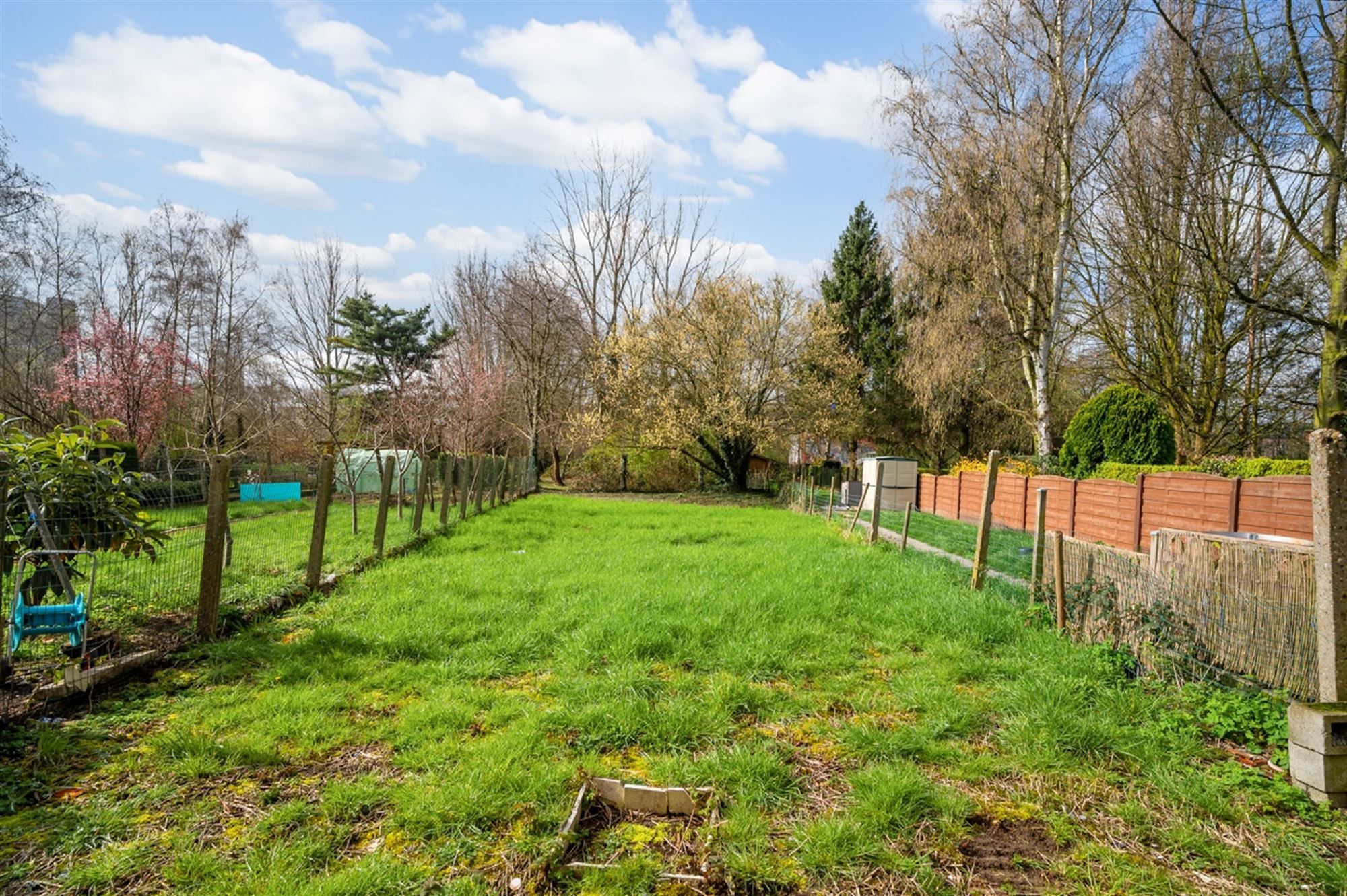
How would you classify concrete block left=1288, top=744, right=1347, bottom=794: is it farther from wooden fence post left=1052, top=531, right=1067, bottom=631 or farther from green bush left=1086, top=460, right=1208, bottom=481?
green bush left=1086, top=460, right=1208, bottom=481

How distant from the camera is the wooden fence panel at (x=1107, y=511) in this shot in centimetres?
1158

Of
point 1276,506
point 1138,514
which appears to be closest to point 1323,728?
point 1276,506

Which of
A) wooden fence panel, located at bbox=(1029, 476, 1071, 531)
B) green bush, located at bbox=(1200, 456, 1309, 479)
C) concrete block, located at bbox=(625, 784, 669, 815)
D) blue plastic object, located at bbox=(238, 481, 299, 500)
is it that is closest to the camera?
concrete block, located at bbox=(625, 784, 669, 815)

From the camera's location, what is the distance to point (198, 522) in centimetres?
667

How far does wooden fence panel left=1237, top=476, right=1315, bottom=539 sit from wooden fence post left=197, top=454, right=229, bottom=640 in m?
12.0

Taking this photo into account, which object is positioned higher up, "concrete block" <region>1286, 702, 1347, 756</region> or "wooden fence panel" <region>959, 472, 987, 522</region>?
"wooden fence panel" <region>959, 472, 987, 522</region>

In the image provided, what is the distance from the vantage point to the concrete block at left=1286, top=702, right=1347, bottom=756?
3.17 metres

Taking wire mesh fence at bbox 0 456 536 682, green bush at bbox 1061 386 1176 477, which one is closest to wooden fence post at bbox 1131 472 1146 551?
green bush at bbox 1061 386 1176 477

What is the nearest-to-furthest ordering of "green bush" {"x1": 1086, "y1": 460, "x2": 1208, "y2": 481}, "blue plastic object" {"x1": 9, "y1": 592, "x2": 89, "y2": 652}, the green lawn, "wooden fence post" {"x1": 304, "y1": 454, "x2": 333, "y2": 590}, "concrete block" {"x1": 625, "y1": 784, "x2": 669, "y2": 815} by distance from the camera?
the green lawn, "concrete block" {"x1": 625, "y1": 784, "x2": 669, "y2": 815}, "blue plastic object" {"x1": 9, "y1": 592, "x2": 89, "y2": 652}, "wooden fence post" {"x1": 304, "y1": 454, "x2": 333, "y2": 590}, "green bush" {"x1": 1086, "y1": 460, "x2": 1208, "y2": 481}

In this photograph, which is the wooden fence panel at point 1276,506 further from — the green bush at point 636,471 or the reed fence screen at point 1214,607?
the green bush at point 636,471

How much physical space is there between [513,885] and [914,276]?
22531 mm

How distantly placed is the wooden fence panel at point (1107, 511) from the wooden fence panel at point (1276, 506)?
199 cm

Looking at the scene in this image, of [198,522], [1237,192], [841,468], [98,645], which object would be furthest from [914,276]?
[98,645]

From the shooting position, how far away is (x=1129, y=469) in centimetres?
1332
